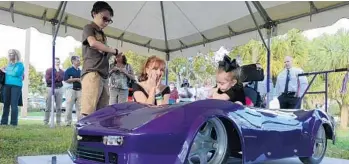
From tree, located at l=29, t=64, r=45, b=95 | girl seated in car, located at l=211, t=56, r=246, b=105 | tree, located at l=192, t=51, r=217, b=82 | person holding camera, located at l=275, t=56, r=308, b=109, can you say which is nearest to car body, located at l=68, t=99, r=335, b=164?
girl seated in car, located at l=211, t=56, r=246, b=105

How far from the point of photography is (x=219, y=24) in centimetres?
546

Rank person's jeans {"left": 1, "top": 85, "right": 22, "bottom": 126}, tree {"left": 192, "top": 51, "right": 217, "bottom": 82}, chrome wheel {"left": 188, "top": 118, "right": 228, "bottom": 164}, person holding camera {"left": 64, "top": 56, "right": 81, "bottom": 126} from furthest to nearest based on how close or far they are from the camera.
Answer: tree {"left": 192, "top": 51, "right": 217, "bottom": 82}, person holding camera {"left": 64, "top": 56, "right": 81, "bottom": 126}, person's jeans {"left": 1, "top": 85, "right": 22, "bottom": 126}, chrome wheel {"left": 188, "top": 118, "right": 228, "bottom": 164}

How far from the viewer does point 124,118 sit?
79.2 inches

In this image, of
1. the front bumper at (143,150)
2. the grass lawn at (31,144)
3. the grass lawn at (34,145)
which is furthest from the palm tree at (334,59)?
the front bumper at (143,150)

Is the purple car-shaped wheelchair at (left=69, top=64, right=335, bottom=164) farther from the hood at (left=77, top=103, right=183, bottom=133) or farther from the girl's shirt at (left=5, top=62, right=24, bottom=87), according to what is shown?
the girl's shirt at (left=5, top=62, right=24, bottom=87)

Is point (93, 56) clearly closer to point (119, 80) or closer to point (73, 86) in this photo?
point (119, 80)

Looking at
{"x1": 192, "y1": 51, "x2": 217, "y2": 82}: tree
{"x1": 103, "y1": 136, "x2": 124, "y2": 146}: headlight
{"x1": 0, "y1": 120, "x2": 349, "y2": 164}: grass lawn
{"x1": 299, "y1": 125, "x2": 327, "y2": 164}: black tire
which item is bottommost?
{"x1": 0, "y1": 120, "x2": 349, "y2": 164}: grass lawn

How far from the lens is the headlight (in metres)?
1.81

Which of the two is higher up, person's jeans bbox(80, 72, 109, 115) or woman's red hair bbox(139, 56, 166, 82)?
woman's red hair bbox(139, 56, 166, 82)

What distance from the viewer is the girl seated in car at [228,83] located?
263cm

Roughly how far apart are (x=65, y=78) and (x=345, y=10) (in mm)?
4695

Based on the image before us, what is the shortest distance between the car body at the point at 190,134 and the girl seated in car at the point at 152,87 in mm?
330

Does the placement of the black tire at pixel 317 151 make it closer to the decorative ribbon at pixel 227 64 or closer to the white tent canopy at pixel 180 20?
the decorative ribbon at pixel 227 64

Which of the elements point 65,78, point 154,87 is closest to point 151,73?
point 154,87
